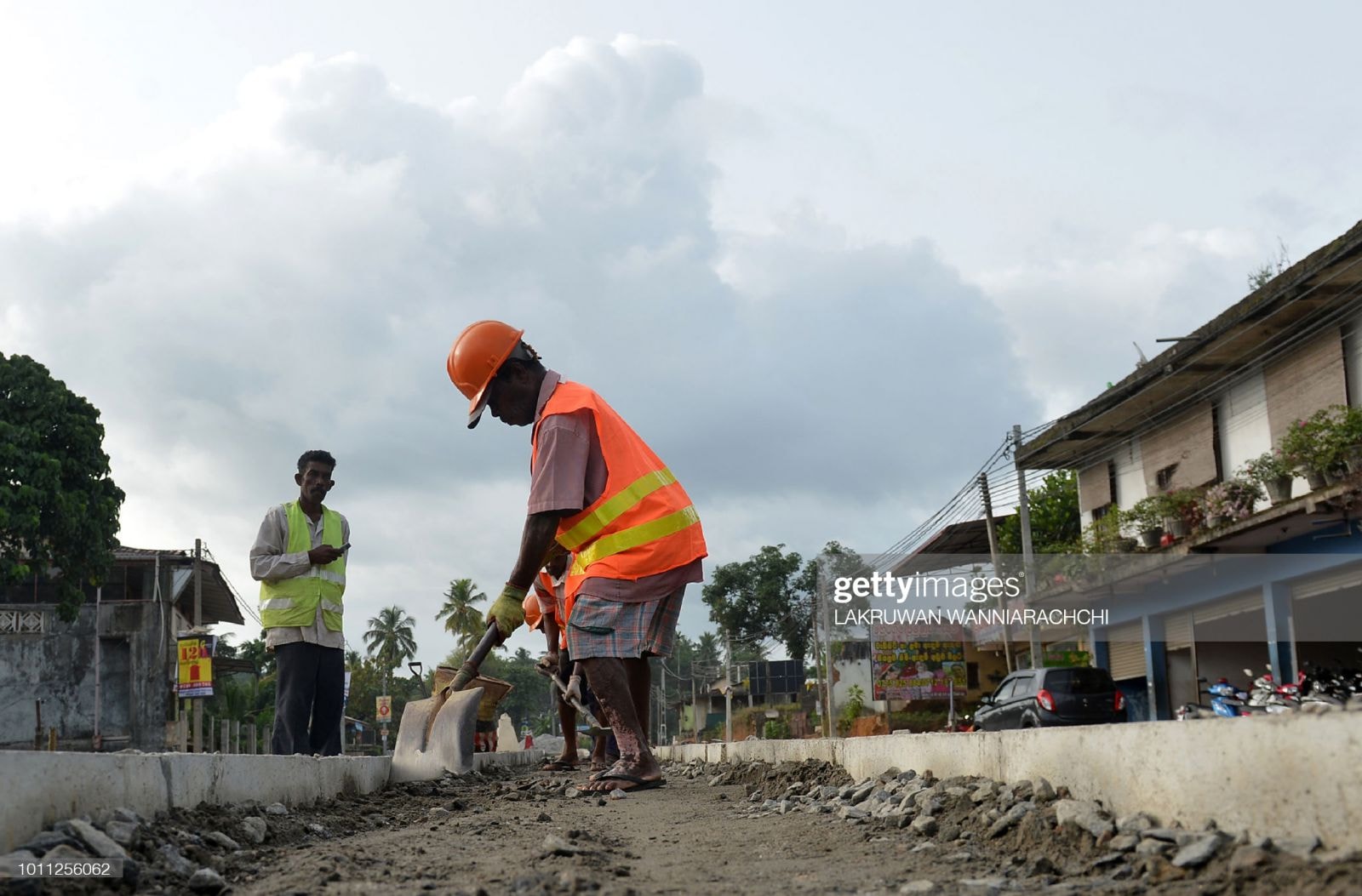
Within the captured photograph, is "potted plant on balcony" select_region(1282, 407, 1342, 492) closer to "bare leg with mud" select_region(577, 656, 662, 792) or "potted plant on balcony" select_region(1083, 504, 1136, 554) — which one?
"potted plant on balcony" select_region(1083, 504, 1136, 554)

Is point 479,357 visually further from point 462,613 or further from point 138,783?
point 462,613

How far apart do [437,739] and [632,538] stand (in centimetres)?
253

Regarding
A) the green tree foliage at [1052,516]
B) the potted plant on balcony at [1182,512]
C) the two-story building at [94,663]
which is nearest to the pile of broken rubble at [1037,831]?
the potted plant on balcony at [1182,512]

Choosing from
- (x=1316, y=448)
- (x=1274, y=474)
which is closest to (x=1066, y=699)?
(x=1274, y=474)

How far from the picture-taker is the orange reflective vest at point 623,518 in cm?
527

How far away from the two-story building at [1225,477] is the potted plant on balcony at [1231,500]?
198 mm

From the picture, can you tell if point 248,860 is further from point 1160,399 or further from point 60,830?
point 1160,399

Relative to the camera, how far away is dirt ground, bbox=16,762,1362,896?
2.62 m

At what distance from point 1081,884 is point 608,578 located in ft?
9.33

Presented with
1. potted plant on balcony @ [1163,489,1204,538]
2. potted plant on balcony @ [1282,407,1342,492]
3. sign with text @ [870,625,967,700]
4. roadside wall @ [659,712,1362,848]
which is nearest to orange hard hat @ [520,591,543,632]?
roadside wall @ [659,712,1362,848]

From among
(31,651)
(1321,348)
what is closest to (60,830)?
(1321,348)

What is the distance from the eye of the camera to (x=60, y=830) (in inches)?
119

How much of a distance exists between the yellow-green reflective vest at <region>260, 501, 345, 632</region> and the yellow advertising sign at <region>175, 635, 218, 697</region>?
2798 centimetres

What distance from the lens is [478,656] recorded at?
633cm
